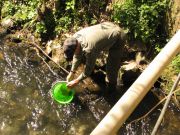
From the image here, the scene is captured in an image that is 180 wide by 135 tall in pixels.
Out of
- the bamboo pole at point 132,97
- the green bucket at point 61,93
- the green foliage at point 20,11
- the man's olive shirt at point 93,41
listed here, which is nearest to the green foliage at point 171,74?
the man's olive shirt at point 93,41

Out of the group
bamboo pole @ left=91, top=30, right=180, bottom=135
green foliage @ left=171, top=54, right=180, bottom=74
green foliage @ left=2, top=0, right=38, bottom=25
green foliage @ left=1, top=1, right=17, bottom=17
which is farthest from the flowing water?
bamboo pole @ left=91, top=30, right=180, bottom=135

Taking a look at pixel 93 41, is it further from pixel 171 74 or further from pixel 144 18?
pixel 171 74

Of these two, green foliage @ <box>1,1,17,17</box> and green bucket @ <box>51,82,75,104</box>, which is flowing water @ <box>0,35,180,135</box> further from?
green foliage @ <box>1,1,17,17</box>

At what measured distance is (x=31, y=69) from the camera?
796 cm

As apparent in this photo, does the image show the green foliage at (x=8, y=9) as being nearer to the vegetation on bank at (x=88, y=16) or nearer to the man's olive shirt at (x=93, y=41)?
the vegetation on bank at (x=88, y=16)

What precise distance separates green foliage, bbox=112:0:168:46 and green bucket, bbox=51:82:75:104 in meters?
2.25

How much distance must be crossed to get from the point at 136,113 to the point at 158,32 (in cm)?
210

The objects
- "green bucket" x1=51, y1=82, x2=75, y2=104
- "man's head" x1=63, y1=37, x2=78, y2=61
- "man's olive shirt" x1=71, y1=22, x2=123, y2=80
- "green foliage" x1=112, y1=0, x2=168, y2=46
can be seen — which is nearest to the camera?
"man's head" x1=63, y1=37, x2=78, y2=61

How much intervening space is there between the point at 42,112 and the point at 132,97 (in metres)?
5.51

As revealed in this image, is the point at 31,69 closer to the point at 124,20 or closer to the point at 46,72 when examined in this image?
the point at 46,72

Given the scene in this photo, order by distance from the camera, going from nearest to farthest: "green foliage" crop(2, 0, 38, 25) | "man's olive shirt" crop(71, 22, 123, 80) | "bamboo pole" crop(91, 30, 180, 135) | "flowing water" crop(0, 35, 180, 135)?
"bamboo pole" crop(91, 30, 180, 135) < "man's olive shirt" crop(71, 22, 123, 80) < "flowing water" crop(0, 35, 180, 135) < "green foliage" crop(2, 0, 38, 25)

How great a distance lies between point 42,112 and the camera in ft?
22.0

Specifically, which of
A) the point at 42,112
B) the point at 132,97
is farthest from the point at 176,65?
the point at 132,97

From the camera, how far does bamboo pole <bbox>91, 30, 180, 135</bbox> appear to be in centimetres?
127
